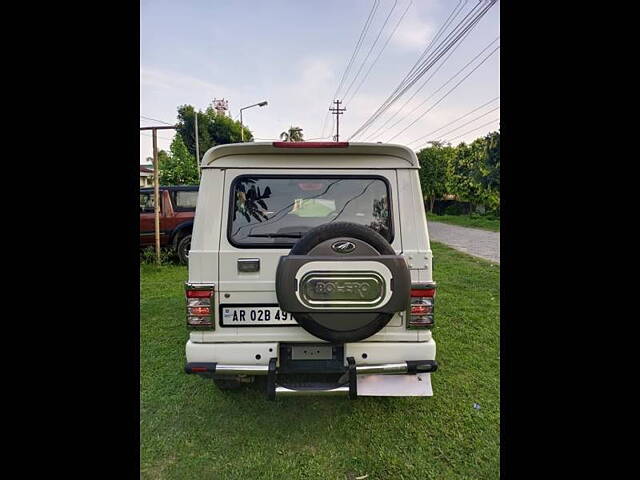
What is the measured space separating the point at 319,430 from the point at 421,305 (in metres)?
1.18

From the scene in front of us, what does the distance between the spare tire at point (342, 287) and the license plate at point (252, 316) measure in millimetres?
188

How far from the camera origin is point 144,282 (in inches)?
249

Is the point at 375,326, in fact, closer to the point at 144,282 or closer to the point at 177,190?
the point at 144,282

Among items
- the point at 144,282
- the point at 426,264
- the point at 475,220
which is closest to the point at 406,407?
the point at 426,264

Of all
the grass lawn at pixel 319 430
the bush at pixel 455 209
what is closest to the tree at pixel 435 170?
the bush at pixel 455 209

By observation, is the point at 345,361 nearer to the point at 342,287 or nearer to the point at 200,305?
the point at 342,287

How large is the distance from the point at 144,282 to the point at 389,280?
5799mm

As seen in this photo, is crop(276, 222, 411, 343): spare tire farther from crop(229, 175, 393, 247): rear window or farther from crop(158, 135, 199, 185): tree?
crop(158, 135, 199, 185): tree

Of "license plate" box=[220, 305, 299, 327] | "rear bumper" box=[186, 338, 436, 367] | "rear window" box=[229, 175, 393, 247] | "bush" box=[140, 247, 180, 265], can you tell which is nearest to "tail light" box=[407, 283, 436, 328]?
"rear bumper" box=[186, 338, 436, 367]

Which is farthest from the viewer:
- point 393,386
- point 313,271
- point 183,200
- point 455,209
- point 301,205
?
point 455,209

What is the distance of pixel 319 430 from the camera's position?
2367 millimetres

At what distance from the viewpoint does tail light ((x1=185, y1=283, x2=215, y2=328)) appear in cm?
214

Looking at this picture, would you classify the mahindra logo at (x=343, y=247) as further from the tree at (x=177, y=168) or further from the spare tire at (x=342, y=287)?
the tree at (x=177, y=168)


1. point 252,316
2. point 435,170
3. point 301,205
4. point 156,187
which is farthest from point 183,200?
point 435,170
